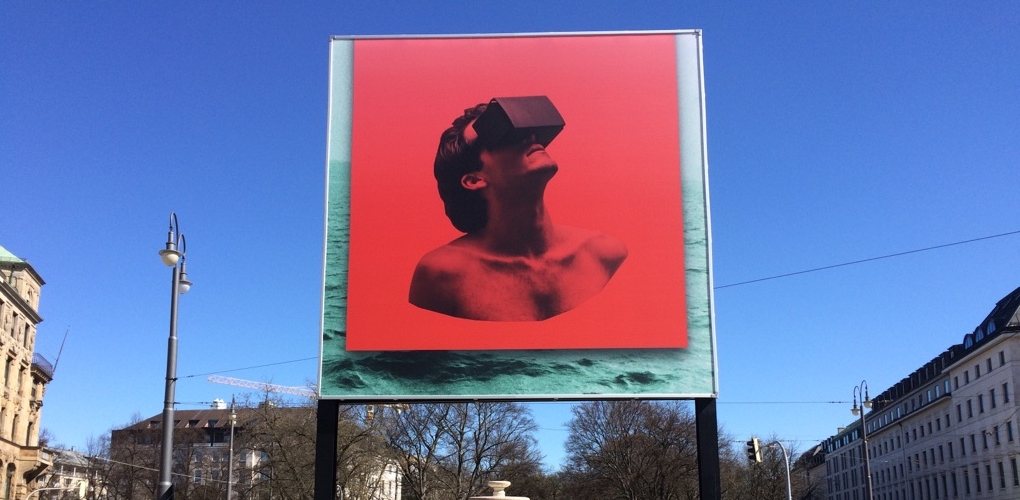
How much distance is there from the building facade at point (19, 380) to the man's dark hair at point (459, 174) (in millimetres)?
44950

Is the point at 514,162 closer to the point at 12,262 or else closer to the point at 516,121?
the point at 516,121

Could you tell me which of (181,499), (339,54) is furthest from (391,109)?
(181,499)

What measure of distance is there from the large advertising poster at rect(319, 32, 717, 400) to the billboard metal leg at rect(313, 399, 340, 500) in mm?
606

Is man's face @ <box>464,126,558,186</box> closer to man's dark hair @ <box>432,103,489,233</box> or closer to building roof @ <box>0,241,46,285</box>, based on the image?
man's dark hair @ <box>432,103,489,233</box>

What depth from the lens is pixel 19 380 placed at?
2432 inches

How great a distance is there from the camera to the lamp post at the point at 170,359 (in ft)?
54.8

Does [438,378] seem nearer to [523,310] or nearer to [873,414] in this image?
[523,310]

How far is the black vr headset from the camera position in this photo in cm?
2205

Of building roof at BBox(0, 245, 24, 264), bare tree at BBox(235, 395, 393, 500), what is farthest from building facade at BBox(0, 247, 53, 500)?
bare tree at BBox(235, 395, 393, 500)

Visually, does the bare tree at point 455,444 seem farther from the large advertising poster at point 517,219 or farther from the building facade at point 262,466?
the large advertising poster at point 517,219

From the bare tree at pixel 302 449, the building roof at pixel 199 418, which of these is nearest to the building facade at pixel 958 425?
the bare tree at pixel 302 449

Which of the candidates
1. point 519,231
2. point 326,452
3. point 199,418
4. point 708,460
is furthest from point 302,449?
point 199,418

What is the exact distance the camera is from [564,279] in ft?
69.6

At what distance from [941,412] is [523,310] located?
267ft
